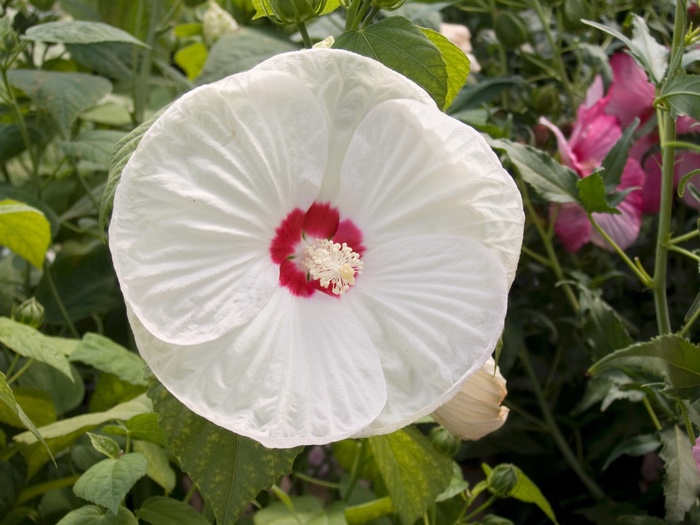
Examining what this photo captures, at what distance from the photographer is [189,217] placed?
1.43 ft

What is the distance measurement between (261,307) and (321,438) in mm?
78

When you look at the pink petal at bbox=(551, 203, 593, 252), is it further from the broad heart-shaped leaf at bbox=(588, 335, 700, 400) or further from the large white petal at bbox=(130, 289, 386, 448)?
the large white petal at bbox=(130, 289, 386, 448)

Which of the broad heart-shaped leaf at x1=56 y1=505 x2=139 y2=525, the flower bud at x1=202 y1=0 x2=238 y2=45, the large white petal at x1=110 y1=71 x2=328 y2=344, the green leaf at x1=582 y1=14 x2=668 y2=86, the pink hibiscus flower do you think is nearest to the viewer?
the large white petal at x1=110 y1=71 x2=328 y2=344

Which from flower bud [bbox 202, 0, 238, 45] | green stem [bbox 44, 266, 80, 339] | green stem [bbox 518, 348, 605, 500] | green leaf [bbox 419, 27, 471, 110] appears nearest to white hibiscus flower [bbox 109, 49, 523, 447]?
green leaf [bbox 419, 27, 471, 110]

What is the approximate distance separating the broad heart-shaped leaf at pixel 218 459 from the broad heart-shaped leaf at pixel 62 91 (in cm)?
37

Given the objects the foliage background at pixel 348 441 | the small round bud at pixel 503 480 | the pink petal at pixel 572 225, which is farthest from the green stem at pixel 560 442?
the small round bud at pixel 503 480

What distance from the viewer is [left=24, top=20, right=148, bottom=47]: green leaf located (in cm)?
66

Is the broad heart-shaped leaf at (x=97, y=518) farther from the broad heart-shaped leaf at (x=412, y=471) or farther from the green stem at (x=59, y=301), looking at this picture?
the green stem at (x=59, y=301)

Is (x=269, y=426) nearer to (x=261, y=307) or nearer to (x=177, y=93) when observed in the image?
(x=261, y=307)

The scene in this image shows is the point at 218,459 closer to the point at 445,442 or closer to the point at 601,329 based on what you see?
the point at 445,442

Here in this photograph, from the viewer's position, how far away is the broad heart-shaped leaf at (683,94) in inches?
22.2

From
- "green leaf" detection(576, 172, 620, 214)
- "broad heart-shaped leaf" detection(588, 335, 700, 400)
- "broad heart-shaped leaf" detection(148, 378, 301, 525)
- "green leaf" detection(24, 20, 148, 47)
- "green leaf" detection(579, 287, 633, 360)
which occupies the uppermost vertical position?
"green leaf" detection(24, 20, 148, 47)

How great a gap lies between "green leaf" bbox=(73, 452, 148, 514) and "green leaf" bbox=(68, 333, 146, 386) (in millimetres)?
104

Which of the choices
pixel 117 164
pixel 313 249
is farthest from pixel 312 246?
pixel 117 164
